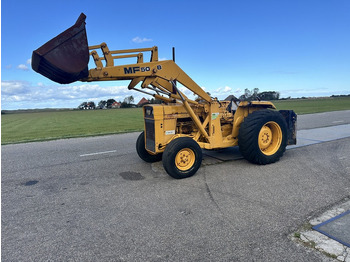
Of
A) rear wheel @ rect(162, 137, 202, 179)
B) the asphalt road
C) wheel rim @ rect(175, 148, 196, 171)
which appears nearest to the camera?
the asphalt road

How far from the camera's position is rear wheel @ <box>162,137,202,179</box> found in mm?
5277

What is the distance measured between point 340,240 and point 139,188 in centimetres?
323

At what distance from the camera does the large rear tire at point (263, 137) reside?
608cm

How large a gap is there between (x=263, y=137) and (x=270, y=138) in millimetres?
273

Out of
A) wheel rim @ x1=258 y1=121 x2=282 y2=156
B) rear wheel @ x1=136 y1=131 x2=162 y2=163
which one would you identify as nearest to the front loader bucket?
rear wheel @ x1=136 y1=131 x2=162 y2=163

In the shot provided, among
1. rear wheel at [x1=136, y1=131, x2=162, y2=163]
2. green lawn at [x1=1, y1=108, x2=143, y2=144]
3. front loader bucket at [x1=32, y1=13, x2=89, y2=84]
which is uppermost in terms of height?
front loader bucket at [x1=32, y1=13, x2=89, y2=84]

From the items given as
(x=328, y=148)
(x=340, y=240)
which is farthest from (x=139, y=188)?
(x=328, y=148)

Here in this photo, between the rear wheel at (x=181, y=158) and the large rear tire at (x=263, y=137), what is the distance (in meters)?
1.25

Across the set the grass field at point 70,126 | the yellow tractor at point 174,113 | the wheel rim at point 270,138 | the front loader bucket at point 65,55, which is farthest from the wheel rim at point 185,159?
the grass field at point 70,126

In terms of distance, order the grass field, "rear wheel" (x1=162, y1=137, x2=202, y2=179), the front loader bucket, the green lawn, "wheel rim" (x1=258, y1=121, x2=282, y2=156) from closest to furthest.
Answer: the front loader bucket → "rear wheel" (x1=162, y1=137, x2=202, y2=179) → "wheel rim" (x1=258, y1=121, x2=282, y2=156) → the green lawn → the grass field

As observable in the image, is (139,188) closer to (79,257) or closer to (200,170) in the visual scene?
(200,170)

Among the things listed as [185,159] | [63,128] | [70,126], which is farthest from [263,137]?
[70,126]

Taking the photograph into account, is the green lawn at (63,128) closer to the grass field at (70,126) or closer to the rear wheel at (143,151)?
the grass field at (70,126)

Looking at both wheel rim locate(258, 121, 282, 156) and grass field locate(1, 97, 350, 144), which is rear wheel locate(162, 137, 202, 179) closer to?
wheel rim locate(258, 121, 282, 156)
